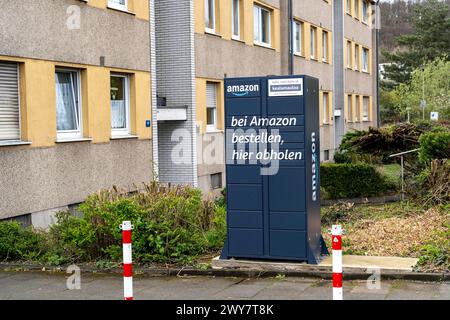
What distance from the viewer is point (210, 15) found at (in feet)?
72.2

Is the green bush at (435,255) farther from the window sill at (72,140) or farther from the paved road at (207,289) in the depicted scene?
the window sill at (72,140)

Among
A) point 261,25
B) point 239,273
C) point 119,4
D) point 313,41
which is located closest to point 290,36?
point 261,25

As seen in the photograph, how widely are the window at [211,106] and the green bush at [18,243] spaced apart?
11.3 metres

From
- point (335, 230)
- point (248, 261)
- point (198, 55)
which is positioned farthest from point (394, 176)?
point (335, 230)

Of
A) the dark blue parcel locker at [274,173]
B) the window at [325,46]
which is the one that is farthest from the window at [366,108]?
the dark blue parcel locker at [274,173]

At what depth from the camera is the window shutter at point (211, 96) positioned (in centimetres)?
2183

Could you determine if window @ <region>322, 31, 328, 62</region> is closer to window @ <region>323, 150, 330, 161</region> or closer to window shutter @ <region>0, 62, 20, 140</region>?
window @ <region>323, 150, 330, 161</region>

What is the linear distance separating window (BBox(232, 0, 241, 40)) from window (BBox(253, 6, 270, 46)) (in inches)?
76.6

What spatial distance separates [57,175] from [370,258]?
7.06m

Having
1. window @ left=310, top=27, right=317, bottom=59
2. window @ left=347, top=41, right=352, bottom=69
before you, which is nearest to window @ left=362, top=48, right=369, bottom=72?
window @ left=347, top=41, right=352, bottom=69

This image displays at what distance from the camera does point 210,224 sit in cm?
1144

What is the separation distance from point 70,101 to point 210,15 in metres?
8.09

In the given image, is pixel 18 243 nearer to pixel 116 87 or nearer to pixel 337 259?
pixel 337 259

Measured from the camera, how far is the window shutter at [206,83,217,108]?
21.8 metres
